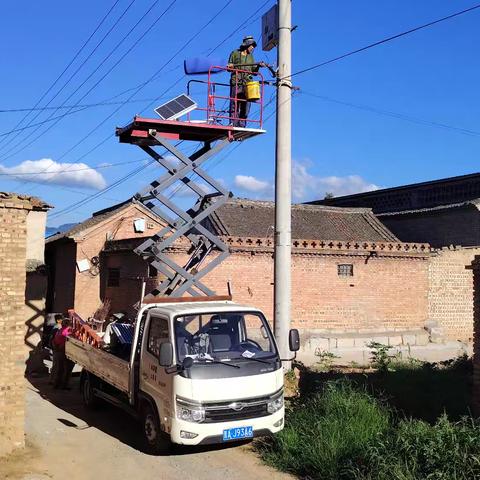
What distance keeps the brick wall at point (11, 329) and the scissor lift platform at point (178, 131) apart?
13.5 ft

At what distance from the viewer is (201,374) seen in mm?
7246

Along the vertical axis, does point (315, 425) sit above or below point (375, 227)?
below

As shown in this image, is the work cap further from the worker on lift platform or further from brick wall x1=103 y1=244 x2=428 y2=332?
brick wall x1=103 y1=244 x2=428 y2=332

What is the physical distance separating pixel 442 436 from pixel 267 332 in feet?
8.98

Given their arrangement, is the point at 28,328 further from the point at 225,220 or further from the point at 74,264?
the point at 225,220

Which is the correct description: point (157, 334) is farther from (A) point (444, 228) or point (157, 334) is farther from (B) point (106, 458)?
(A) point (444, 228)

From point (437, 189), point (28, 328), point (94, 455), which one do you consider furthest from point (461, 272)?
point (94, 455)

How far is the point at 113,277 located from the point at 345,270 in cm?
823

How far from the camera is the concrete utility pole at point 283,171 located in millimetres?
10156

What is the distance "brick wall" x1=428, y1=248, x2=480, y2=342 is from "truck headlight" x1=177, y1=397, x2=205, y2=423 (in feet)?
53.0

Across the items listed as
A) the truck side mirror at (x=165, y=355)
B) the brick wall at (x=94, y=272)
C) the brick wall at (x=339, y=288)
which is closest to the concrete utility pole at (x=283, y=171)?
the truck side mirror at (x=165, y=355)

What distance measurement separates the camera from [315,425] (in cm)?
765

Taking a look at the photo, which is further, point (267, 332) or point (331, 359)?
point (331, 359)

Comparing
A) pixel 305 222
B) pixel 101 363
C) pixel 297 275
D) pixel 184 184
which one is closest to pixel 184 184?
pixel 184 184
